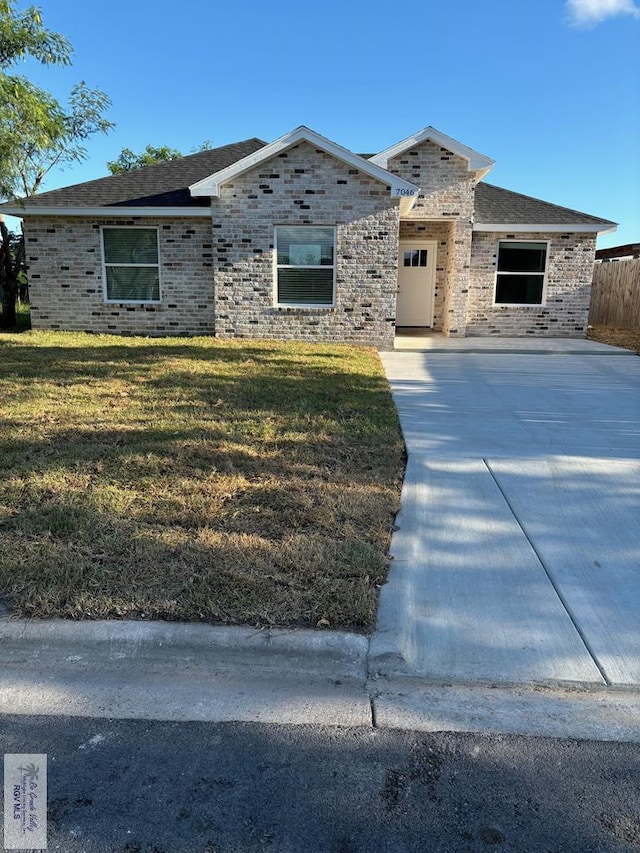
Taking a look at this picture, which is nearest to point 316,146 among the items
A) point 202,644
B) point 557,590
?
point 557,590

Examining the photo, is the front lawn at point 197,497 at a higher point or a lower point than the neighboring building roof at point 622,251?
lower

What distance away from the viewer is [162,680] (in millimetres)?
2830

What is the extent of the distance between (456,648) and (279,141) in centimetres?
1233

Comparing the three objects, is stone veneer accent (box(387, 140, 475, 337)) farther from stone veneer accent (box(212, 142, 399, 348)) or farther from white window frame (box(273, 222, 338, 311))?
white window frame (box(273, 222, 338, 311))

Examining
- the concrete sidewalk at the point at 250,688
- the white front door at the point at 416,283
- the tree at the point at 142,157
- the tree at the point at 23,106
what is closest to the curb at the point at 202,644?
the concrete sidewalk at the point at 250,688

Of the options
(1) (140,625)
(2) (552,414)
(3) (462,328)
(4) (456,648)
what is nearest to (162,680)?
(1) (140,625)

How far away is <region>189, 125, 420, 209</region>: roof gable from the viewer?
12945 mm

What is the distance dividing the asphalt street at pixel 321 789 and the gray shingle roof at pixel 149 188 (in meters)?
13.8

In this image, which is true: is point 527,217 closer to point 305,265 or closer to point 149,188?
point 305,265

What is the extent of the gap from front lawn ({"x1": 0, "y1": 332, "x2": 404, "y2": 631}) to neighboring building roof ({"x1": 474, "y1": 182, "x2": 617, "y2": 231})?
9173 mm

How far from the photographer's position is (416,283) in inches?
695

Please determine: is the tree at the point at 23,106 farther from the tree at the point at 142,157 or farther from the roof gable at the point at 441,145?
the tree at the point at 142,157

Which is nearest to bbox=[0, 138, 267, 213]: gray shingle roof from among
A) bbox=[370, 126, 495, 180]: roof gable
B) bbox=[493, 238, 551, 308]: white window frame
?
bbox=[370, 126, 495, 180]: roof gable

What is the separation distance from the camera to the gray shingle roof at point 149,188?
1449 cm
